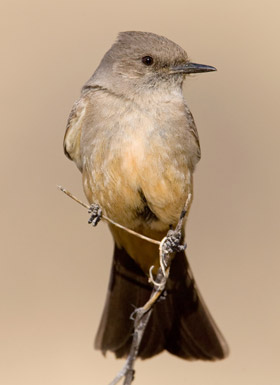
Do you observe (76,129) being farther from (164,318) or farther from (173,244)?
(173,244)

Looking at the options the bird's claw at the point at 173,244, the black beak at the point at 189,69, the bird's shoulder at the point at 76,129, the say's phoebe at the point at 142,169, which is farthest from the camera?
the bird's shoulder at the point at 76,129

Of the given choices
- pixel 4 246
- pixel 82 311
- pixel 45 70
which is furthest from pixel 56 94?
pixel 82 311

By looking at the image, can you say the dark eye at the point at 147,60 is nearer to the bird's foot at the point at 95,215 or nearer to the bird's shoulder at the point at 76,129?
the bird's shoulder at the point at 76,129

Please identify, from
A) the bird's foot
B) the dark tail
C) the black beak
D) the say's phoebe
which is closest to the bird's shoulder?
the say's phoebe

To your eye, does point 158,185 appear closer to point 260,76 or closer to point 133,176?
point 133,176

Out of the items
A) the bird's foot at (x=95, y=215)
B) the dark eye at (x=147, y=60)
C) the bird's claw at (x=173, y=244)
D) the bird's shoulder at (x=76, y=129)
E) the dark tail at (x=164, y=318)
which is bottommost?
the dark tail at (x=164, y=318)

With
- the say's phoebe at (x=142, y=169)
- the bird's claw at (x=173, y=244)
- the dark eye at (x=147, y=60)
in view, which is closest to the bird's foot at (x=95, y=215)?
the say's phoebe at (x=142, y=169)

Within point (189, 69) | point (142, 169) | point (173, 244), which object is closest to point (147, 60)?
point (189, 69)

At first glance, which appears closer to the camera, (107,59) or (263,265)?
(107,59)
